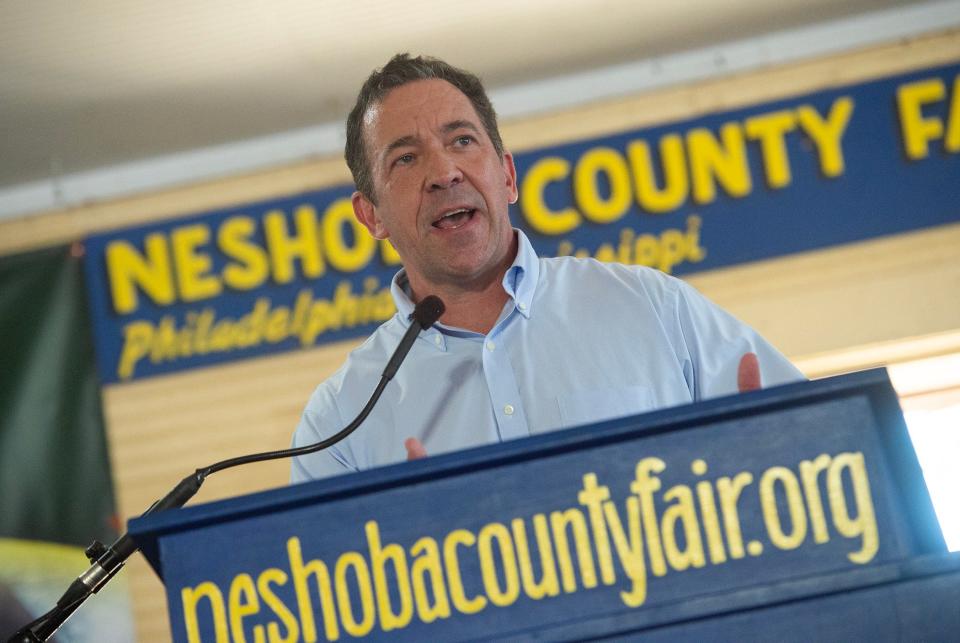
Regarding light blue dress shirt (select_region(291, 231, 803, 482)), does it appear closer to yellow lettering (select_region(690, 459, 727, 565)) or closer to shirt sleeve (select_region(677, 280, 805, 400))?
shirt sleeve (select_region(677, 280, 805, 400))

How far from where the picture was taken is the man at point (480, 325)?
1719 mm

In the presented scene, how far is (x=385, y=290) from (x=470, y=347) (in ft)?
8.22

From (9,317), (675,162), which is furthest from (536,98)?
(9,317)

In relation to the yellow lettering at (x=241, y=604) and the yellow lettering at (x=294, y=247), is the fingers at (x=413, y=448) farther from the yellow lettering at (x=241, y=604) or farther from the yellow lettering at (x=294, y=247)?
the yellow lettering at (x=294, y=247)

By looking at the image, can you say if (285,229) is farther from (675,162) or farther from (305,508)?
(305,508)

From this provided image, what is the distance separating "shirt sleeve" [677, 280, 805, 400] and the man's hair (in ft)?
1.51

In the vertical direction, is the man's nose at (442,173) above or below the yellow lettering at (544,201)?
below

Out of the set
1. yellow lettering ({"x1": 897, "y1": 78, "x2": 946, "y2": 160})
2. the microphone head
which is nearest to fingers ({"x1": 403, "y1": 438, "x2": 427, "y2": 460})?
the microphone head

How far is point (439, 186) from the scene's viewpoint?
1839 mm

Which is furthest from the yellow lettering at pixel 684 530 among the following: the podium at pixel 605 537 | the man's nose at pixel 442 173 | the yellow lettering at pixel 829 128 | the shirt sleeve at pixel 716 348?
the yellow lettering at pixel 829 128

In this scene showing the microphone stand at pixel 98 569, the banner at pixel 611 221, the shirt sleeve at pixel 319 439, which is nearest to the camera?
the microphone stand at pixel 98 569

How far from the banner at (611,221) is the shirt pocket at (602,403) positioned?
2.54 m

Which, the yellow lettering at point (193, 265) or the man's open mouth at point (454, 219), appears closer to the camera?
the man's open mouth at point (454, 219)

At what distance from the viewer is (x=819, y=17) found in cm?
425
